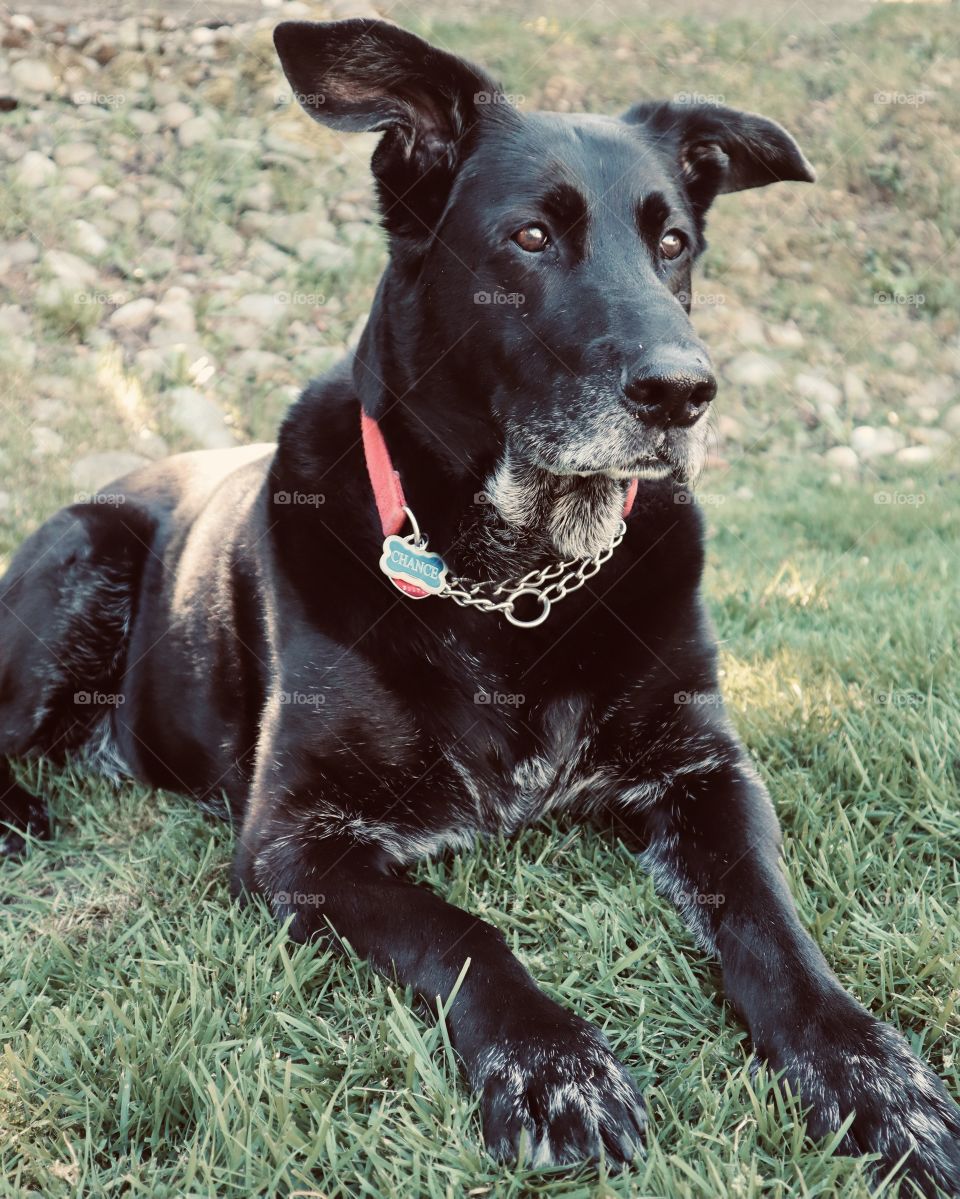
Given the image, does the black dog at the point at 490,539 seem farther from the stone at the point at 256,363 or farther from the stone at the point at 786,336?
the stone at the point at 786,336

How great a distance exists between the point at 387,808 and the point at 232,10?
285 inches

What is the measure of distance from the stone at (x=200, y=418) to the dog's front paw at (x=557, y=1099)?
451 cm

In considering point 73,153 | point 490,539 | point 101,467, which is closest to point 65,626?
point 490,539

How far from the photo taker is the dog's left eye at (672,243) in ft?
7.78

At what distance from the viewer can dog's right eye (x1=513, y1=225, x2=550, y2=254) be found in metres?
2.23

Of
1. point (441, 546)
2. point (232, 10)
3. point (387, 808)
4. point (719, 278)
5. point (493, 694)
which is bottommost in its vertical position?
point (719, 278)

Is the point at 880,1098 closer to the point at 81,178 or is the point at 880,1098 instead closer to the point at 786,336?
the point at 786,336

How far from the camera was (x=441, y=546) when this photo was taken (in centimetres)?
235

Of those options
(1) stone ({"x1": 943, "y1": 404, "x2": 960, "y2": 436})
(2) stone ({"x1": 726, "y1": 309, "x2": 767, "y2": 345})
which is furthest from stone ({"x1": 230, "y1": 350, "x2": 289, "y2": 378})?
(1) stone ({"x1": 943, "y1": 404, "x2": 960, "y2": 436})

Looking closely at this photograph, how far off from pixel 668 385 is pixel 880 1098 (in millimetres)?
1207

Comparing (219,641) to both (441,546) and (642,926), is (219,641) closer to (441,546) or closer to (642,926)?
(441,546)

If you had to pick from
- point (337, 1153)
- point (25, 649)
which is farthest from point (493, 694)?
point (25, 649)

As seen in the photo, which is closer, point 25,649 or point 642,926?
point 642,926

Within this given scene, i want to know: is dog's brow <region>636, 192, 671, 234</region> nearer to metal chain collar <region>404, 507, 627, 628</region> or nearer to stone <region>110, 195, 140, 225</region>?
metal chain collar <region>404, 507, 627, 628</region>
